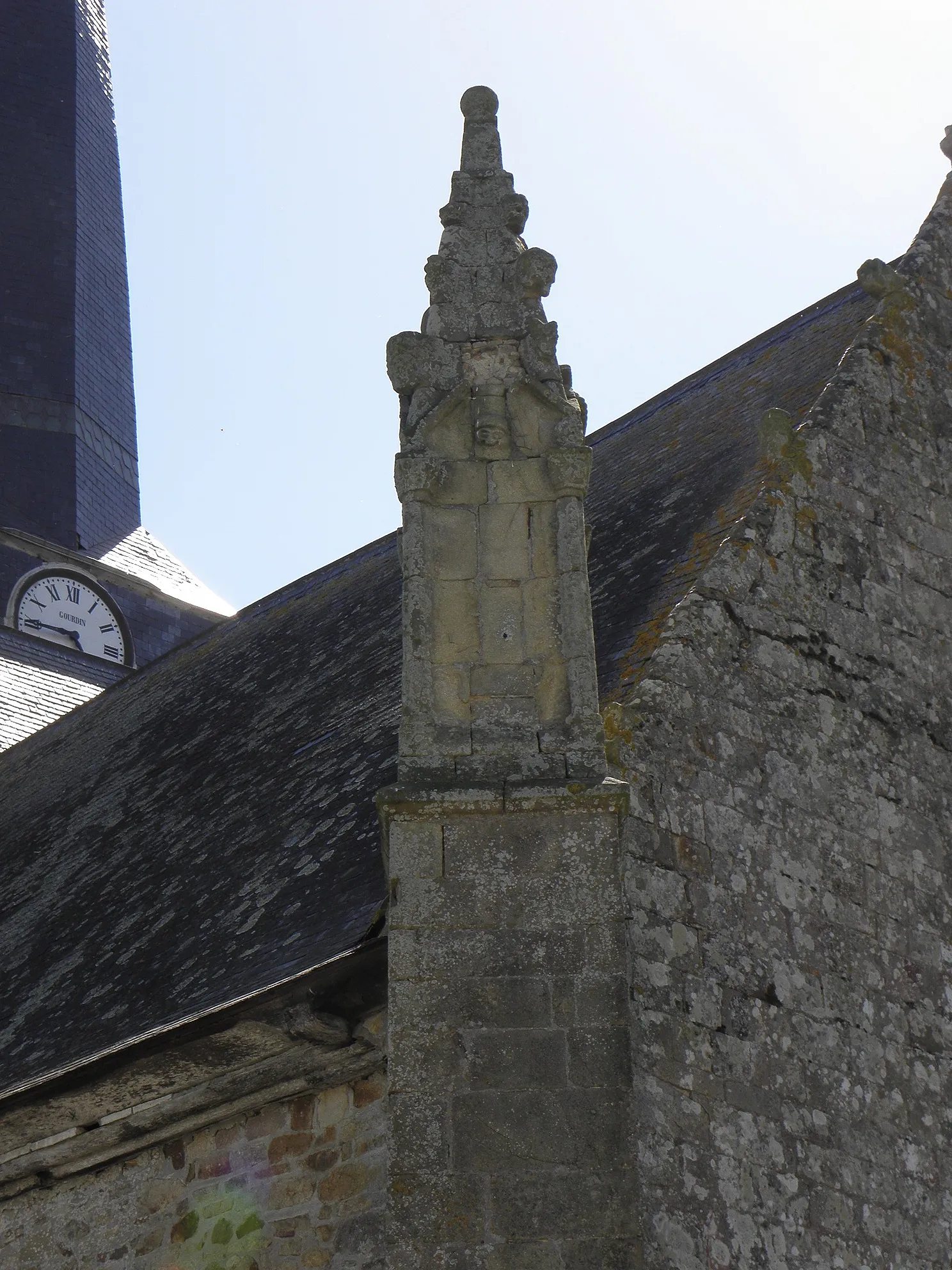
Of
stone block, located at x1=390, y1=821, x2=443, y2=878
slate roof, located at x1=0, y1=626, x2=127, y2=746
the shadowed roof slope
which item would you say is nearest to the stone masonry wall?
the shadowed roof slope

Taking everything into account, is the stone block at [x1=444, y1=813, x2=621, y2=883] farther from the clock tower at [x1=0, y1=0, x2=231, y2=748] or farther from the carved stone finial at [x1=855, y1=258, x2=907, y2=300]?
the clock tower at [x1=0, y1=0, x2=231, y2=748]

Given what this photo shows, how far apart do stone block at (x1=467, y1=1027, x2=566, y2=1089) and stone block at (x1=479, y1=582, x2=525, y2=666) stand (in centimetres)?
107

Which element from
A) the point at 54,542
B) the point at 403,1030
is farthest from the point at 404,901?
the point at 54,542

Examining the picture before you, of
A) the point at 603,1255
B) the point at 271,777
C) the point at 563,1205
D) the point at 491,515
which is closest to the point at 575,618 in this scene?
the point at 491,515

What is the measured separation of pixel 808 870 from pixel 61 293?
574 inches

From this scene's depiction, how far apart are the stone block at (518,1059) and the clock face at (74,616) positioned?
41.6ft

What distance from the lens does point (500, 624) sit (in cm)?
535

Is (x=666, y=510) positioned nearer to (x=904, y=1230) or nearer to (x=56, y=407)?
(x=904, y=1230)

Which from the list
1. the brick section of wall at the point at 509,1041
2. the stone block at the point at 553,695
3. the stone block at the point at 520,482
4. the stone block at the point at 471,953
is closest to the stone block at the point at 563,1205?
the brick section of wall at the point at 509,1041

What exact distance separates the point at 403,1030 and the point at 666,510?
3789 millimetres

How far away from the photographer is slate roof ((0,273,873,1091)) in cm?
694

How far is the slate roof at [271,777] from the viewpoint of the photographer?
6.94 m

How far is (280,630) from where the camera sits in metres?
11.6

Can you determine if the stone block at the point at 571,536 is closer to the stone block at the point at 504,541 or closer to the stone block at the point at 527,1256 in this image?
the stone block at the point at 504,541
